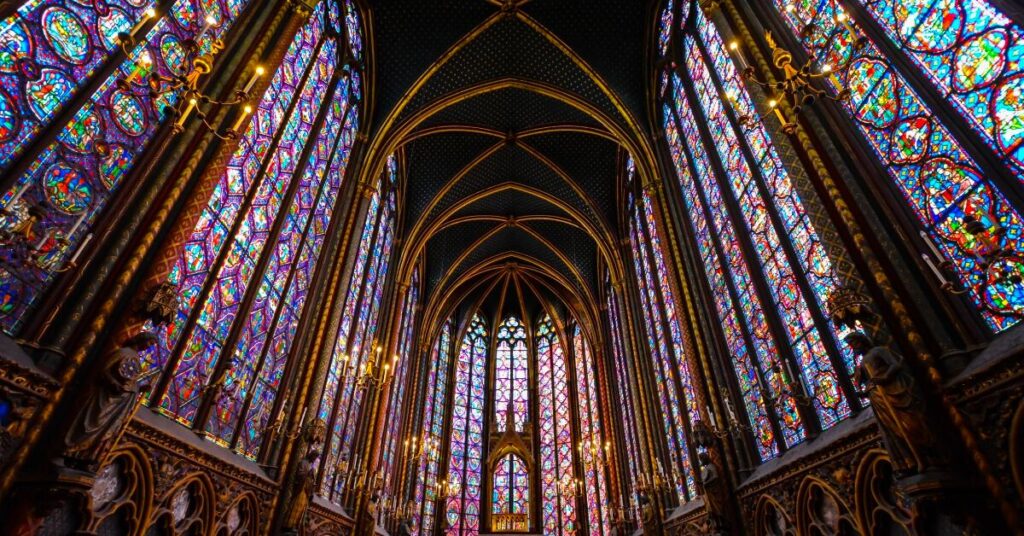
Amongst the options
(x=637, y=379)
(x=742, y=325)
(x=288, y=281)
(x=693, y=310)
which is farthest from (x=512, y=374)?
(x=742, y=325)

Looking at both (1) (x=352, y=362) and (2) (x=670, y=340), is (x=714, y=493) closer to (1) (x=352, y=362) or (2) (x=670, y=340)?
(2) (x=670, y=340)

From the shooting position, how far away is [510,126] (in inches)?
721

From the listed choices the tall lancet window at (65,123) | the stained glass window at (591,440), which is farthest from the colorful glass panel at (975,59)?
the stained glass window at (591,440)

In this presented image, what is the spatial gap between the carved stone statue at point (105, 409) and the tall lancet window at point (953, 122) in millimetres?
7922

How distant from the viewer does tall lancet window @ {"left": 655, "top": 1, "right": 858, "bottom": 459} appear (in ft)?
24.6

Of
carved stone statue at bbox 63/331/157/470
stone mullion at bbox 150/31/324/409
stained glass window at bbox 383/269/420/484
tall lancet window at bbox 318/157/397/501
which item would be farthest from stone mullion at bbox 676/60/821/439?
stained glass window at bbox 383/269/420/484

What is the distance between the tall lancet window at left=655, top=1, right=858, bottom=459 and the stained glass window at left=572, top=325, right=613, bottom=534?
1135cm

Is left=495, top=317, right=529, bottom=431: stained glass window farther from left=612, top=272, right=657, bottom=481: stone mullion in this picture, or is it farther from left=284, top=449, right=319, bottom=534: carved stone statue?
left=284, top=449, right=319, bottom=534: carved stone statue

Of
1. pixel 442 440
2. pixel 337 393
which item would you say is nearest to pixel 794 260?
pixel 337 393

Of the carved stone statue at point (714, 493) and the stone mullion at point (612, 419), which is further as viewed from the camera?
the stone mullion at point (612, 419)

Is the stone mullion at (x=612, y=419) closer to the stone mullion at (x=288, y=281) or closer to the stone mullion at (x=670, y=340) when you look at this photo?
the stone mullion at (x=670, y=340)

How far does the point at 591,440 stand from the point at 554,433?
278 centimetres

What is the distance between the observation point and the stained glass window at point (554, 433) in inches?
882

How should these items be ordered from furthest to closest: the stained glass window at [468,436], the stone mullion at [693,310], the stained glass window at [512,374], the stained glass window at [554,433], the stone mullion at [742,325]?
the stained glass window at [512,374] < the stained glass window at [554,433] < the stained glass window at [468,436] < the stone mullion at [693,310] < the stone mullion at [742,325]
